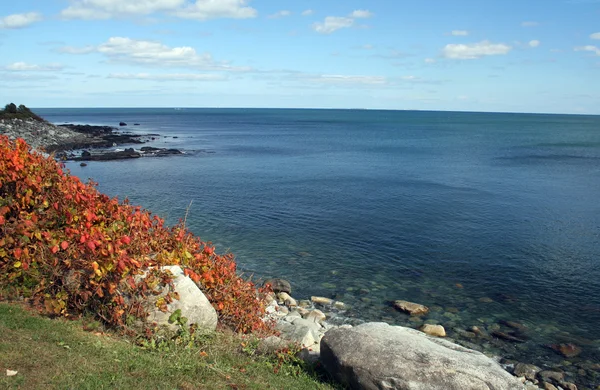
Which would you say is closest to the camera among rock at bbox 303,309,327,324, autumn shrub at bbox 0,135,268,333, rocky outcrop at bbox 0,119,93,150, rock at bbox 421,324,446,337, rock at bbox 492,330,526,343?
autumn shrub at bbox 0,135,268,333

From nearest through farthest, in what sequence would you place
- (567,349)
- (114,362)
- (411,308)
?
(114,362) < (567,349) < (411,308)

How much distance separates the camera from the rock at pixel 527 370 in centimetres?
1698

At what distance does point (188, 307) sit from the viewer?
12273 millimetres

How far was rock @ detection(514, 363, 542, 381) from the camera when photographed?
16984 mm

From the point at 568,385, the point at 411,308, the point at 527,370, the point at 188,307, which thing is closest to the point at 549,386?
the point at 568,385

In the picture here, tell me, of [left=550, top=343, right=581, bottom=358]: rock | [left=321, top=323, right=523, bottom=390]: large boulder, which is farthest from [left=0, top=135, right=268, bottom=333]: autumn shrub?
[left=550, top=343, right=581, bottom=358]: rock

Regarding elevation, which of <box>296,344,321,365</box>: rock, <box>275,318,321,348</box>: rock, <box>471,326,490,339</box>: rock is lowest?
<box>471,326,490,339</box>: rock

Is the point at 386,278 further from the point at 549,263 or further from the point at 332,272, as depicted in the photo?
the point at 549,263

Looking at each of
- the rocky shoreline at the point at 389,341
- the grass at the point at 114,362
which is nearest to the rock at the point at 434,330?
the rocky shoreline at the point at 389,341

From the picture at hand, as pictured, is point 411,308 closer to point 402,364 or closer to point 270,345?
point 270,345

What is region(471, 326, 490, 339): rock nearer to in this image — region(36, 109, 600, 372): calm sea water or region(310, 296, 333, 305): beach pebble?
region(36, 109, 600, 372): calm sea water

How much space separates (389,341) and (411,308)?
10.3 meters

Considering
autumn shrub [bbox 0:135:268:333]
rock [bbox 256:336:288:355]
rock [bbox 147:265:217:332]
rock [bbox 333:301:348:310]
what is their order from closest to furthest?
autumn shrub [bbox 0:135:268:333]
rock [bbox 147:265:217:332]
rock [bbox 256:336:288:355]
rock [bbox 333:301:348:310]

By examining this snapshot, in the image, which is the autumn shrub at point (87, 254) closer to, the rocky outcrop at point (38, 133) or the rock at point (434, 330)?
the rock at point (434, 330)
